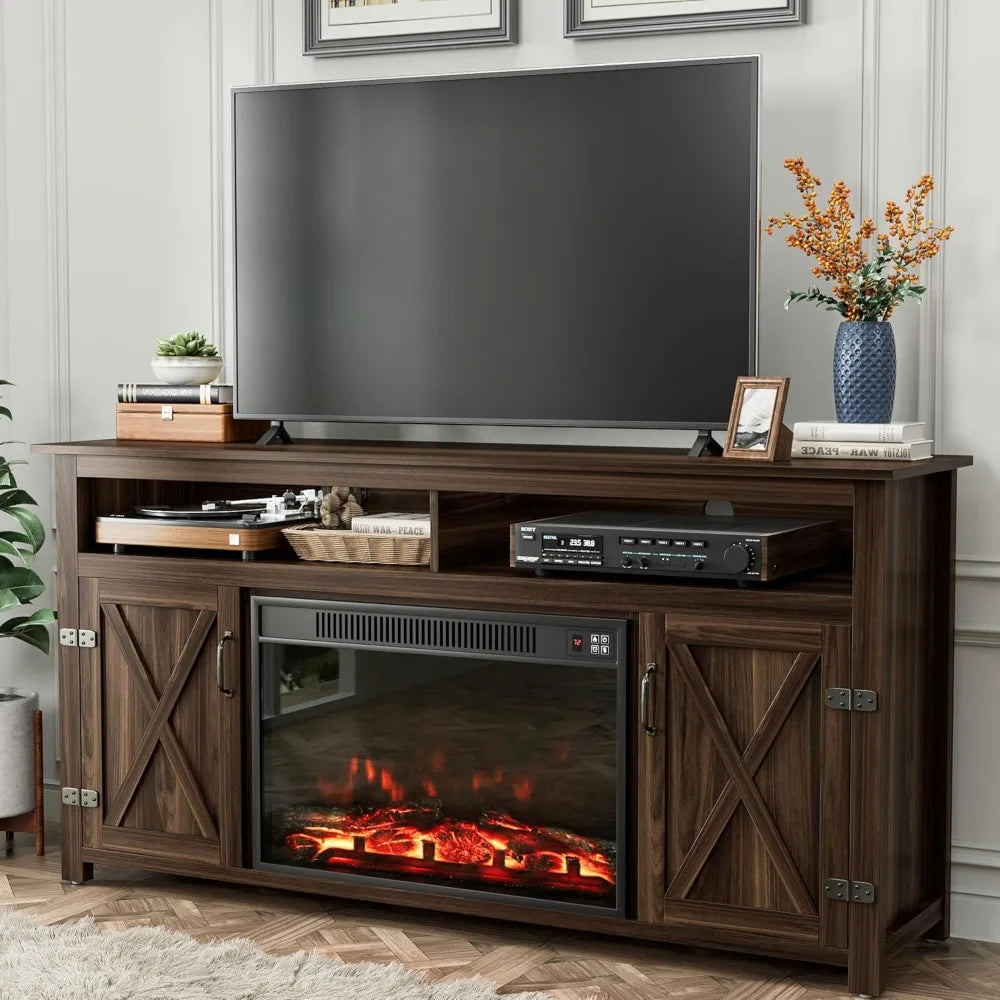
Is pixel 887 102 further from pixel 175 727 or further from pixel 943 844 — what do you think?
pixel 175 727

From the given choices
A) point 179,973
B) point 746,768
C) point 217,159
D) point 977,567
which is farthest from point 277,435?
point 977,567

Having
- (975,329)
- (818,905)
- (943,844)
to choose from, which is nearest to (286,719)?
(818,905)

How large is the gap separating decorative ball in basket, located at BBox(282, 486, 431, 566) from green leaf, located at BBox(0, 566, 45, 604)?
2.93 feet

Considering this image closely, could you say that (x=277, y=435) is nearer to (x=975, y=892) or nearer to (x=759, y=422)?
(x=759, y=422)

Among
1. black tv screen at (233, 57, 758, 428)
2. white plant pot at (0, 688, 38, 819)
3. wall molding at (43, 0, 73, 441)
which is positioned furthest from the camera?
wall molding at (43, 0, 73, 441)

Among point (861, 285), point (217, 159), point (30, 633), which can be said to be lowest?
point (30, 633)

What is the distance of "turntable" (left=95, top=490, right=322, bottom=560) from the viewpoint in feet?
10.9

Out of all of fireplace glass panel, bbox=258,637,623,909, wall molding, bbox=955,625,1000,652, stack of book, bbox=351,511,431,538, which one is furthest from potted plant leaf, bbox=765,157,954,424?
stack of book, bbox=351,511,431,538

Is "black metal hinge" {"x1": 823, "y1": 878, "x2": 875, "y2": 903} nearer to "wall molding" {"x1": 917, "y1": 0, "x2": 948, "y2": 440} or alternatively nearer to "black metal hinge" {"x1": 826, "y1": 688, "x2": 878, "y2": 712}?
"black metal hinge" {"x1": 826, "y1": 688, "x2": 878, "y2": 712}

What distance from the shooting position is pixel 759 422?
294 cm

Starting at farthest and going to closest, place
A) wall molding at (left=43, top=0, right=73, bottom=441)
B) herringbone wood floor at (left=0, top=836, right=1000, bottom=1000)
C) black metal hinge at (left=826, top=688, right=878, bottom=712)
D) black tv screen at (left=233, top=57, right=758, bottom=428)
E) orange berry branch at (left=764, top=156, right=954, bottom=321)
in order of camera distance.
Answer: wall molding at (left=43, top=0, right=73, bottom=441)
black tv screen at (left=233, top=57, right=758, bottom=428)
orange berry branch at (left=764, top=156, right=954, bottom=321)
herringbone wood floor at (left=0, top=836, right=1000, bottom=1000)
black metal hinge at (left=826, top=688, right=878, bottom=712)

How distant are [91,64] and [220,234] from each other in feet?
2.00

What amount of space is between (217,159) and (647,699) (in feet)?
5.98

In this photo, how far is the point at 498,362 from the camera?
3.36m
